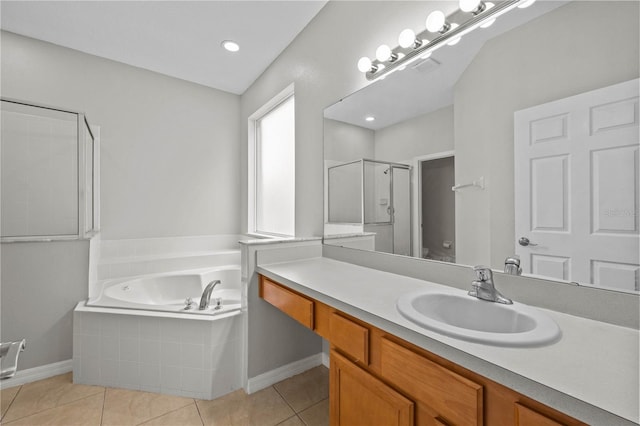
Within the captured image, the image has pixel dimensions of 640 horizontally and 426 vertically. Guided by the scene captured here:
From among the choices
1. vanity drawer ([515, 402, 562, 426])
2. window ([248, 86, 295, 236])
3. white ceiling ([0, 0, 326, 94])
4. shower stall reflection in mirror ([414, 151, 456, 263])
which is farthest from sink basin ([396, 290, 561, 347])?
white ceiling ([0, 0, 326, 94])

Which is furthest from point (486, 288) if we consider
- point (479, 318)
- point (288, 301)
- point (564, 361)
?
point (288, 301)

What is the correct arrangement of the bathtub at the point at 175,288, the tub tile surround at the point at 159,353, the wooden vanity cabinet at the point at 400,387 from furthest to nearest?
the bathtub at the point at 175,288
the tub tile surround at the point at 159,353
the wooden vanity cabinet at the point at 400,387

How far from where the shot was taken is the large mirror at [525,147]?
0.80 meters

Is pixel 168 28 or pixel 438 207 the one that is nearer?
pixel 438 207

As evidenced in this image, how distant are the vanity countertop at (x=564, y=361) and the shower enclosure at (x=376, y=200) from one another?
52 centimetres

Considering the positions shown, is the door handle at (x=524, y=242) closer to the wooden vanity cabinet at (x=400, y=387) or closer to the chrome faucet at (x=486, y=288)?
the chrome faucet at (x=486, y=288)

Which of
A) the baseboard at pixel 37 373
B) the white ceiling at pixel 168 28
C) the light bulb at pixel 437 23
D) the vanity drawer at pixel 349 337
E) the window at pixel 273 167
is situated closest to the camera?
the vanity drawer at pixel 349 337

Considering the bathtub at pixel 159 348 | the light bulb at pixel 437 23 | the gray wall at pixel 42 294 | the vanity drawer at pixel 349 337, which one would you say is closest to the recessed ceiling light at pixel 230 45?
the light bulb at pixel 437 23

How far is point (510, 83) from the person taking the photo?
101 centimetres

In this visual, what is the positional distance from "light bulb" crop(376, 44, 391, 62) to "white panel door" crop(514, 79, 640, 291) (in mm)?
732

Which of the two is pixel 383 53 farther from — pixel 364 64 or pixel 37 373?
pixel 37 373

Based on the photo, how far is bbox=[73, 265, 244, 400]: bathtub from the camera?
1670 mm

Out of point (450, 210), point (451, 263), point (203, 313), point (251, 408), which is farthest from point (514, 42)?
point (251, 408)

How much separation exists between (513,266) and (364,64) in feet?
4.15
